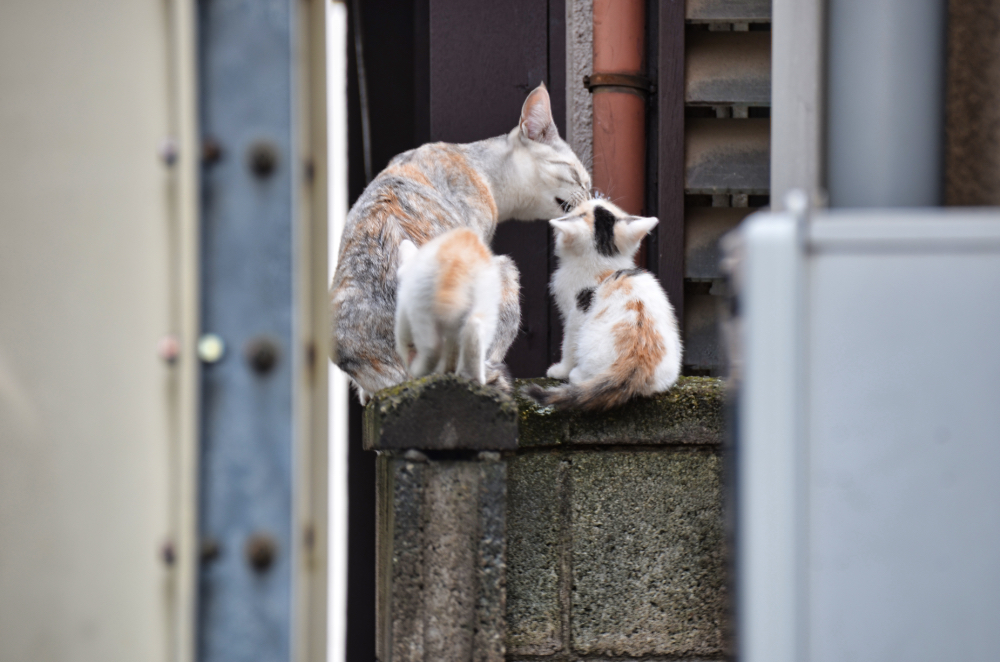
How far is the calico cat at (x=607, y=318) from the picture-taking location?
2.41 metres

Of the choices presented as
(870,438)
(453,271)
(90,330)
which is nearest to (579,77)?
(453,271)

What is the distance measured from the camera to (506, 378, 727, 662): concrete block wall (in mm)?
2400

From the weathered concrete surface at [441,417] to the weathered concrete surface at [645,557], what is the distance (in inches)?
15.3

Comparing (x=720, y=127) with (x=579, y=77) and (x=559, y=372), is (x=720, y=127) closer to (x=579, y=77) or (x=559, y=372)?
(x=579, y=77)

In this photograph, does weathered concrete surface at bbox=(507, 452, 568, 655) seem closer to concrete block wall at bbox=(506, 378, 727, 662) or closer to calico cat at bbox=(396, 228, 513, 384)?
concrete block wall at bbox=(506, 378, 727, 662)

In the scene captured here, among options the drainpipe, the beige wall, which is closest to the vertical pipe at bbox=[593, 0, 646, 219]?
the drainpipe

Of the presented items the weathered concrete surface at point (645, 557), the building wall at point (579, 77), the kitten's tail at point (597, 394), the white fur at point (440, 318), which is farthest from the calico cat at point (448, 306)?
the building wall at point (579, 77)

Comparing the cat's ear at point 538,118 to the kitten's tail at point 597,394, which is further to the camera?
the cat's ear at point 538,118

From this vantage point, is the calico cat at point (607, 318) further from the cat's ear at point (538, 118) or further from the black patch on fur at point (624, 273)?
the cat's ear at point (538, 118)

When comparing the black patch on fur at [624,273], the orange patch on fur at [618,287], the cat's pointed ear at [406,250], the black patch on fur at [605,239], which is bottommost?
the orange patch on fur at [618,287]

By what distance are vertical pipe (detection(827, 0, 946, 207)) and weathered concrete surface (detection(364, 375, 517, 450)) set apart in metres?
1.25

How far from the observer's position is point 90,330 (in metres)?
0.84

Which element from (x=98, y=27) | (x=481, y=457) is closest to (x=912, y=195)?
(x=98, y=27)

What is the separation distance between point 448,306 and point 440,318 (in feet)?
0.19
